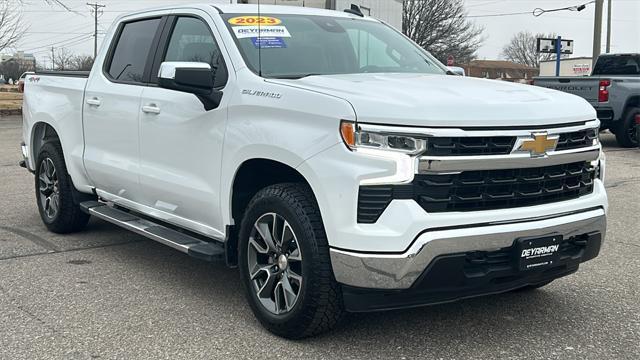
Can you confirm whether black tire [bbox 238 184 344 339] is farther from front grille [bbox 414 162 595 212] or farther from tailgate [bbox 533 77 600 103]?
tailgate [bbox 533 77 600 103]

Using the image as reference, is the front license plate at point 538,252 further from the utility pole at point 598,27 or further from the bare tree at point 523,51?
the bare tree at point 523,51

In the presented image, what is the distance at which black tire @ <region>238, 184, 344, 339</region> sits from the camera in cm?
349

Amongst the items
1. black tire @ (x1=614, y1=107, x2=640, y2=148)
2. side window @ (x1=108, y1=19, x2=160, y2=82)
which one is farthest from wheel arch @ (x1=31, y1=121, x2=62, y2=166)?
black tire @ (x1=614, y1=107, x2=640, y2=148)

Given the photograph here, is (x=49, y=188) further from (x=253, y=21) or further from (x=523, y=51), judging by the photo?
(x=523, y=51)

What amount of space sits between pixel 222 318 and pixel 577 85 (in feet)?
37.2

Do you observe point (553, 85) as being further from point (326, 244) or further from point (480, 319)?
point (326, 244)

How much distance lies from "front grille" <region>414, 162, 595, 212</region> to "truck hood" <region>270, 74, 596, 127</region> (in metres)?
0.25

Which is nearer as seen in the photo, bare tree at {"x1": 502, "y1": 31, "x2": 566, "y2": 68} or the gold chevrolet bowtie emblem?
the gold chevrolet bowtie emblem

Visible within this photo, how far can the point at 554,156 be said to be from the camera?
3.57 meters

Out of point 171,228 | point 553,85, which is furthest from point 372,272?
point 553,85

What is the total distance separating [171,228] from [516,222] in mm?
2521

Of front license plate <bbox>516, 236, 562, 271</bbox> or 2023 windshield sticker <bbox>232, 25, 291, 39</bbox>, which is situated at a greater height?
2023 windshield sticker <bbox>232, 25, 291, 39</bbox>

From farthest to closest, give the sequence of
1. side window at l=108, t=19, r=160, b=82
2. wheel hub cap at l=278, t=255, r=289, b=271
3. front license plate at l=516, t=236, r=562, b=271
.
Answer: side window at l=108, t=19, r=160, b=82 → wheel hub cap at l=278, t=255, r=289, b=271 → front license plate at l=516, t=236, r=562, b=271

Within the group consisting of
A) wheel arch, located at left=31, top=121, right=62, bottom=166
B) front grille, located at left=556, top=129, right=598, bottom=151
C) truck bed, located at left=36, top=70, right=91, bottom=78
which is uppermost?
truck bed, located at left=36, top=70, right=91, bottom=78
